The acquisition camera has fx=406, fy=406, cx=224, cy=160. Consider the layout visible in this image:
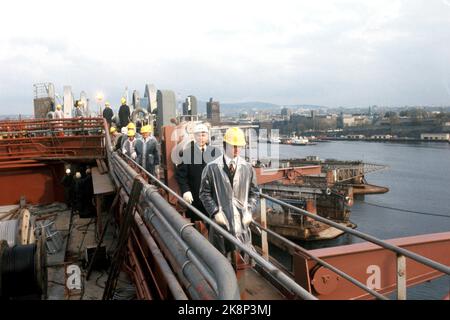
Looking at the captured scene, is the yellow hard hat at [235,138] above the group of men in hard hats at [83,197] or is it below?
above

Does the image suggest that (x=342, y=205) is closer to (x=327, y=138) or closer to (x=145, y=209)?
(x=145, y=209)

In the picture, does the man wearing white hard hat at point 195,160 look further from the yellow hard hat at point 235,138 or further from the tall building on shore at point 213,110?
the tall building on shore at point 213,110

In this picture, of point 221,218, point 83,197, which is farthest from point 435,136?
point 221,218

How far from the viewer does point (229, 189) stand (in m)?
4.40

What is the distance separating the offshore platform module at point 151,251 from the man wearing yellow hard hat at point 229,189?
25 centimetres

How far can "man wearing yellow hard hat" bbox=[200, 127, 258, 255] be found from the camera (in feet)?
14.4

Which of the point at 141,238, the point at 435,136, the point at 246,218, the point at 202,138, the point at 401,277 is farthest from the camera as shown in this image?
the point at 435,136

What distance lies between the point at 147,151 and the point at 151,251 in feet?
15.2

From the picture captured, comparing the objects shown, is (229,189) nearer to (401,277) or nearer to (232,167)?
(232,167)

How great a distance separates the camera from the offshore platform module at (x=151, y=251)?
3084mm

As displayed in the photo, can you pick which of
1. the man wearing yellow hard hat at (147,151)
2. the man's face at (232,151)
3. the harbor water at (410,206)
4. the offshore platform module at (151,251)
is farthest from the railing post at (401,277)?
the harbor water at (410,206)

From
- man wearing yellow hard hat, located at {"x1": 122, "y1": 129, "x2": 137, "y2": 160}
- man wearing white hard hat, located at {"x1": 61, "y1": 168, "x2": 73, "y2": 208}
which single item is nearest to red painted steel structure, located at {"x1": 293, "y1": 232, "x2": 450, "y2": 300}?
man wearing yellow hard hat, located at {"x1": 122, "y1": 129, "x2": 137, "y2": 160}

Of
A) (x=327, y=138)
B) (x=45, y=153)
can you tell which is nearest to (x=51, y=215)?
(x=45, y=153)

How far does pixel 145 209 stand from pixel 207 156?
111 cm
